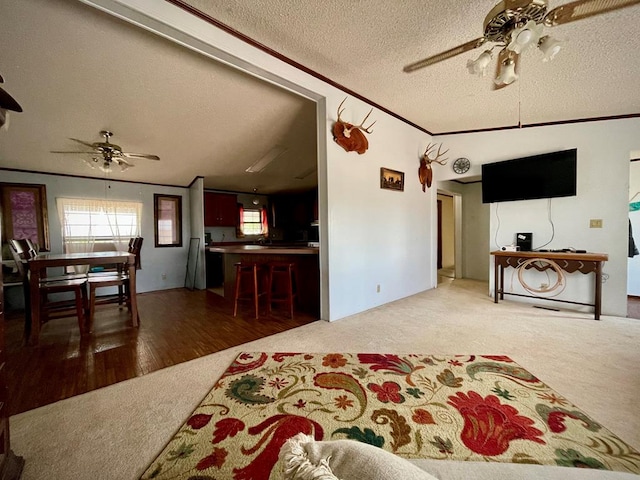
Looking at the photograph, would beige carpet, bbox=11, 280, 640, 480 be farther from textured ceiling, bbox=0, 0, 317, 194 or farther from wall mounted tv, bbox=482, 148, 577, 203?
textured ceiling, bbox=0, 0, 317, 194

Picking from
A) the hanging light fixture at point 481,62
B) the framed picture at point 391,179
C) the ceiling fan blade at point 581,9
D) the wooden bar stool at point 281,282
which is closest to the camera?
the ceiling fan blade at point 581,9

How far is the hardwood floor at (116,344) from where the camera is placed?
70.3 inches

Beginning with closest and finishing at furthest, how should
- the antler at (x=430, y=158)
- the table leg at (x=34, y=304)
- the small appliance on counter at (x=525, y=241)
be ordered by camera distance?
the table leg at (x=34, y=304), the small appliance on counter at (x=525, y=241), the antler at (x=430, y=158)

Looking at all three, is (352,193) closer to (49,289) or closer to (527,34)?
(527,34)

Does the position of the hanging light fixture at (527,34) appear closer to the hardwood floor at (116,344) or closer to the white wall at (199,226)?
the hardwood floor at (116,344)

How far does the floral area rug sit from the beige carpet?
0.15 meters

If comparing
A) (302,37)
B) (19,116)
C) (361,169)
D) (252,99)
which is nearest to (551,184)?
(361,169)

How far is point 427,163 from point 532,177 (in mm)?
1481

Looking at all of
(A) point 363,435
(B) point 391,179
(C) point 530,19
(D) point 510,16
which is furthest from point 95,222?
(C) point 530,19

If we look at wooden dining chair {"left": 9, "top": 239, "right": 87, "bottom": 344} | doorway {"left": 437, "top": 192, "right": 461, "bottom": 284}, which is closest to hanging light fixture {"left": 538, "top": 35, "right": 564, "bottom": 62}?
wooden dining chair {"left": 9, "top": 239, "right": 87, "bottom": 344}

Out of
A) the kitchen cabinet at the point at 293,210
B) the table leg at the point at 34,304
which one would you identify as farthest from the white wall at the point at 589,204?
the table leg at the point at 34,304

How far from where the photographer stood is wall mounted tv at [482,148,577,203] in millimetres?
3363

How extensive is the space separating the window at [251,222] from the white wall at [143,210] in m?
1.43

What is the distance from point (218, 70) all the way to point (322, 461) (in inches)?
125
